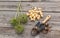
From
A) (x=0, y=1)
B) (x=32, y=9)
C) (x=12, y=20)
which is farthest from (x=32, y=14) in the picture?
(x=0, y=1)

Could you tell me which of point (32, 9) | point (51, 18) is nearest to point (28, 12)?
point (32, 9)

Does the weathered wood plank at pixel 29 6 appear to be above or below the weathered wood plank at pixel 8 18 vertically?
above

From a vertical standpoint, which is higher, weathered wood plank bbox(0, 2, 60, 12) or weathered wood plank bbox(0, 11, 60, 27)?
weathered wood plank bbox(0, 2, 60, 12)

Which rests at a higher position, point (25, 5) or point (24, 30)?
point (25, 5)

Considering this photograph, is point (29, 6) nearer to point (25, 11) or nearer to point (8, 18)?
point (25, 11)

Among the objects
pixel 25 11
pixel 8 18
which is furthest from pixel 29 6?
pixel 8 18

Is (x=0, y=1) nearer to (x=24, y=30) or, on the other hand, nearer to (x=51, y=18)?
(x=24, y=30)
